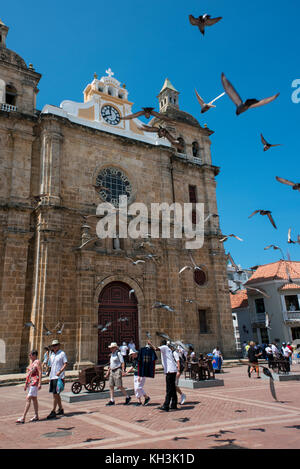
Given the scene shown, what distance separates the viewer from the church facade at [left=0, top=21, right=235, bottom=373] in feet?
60.6

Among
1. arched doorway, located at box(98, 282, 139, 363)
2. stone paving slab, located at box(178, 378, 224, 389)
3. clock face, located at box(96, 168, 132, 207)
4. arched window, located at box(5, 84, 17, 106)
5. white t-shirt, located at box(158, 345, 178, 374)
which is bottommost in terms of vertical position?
stone paving slab, located at box(178, 378, 224, 389)

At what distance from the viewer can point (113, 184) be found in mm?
23594

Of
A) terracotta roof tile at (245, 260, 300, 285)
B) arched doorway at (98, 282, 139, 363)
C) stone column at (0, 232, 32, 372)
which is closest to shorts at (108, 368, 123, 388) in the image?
stone column at (0, 232, 32, 372)

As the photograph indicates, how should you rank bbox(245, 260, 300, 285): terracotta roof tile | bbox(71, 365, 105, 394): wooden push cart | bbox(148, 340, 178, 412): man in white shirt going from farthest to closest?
bbox(245, 260, 300, 285): terracotta roof tile, bbox(71, 365, 105, 394): wooden push cart, bbox(148, 340, 178, 412): man in white shirt

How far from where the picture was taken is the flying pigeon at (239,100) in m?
6.41

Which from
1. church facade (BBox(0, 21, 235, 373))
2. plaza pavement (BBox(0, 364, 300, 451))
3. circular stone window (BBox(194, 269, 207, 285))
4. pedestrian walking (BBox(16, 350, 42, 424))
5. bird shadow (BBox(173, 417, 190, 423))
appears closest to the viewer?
plaza pavement (BBox(0, 364, 300, 451))

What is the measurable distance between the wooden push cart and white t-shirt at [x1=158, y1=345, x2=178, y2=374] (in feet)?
10.0

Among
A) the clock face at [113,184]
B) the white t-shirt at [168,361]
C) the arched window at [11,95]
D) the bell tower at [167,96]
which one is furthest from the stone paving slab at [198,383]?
the bell tower at [167,96]

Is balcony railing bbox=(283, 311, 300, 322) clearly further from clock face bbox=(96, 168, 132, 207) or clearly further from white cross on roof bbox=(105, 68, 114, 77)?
white cross on roof bbox=(105, 68, 114, 77)

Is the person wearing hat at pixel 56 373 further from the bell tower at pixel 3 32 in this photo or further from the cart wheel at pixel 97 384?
the bell tower at pixel 3 32

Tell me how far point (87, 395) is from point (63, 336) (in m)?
8.63

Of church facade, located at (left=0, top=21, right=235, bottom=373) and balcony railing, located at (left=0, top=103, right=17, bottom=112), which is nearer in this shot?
church facade, located at (left=0, top=21, right=235, bottom=373)

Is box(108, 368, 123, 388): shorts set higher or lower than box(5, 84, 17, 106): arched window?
lower
